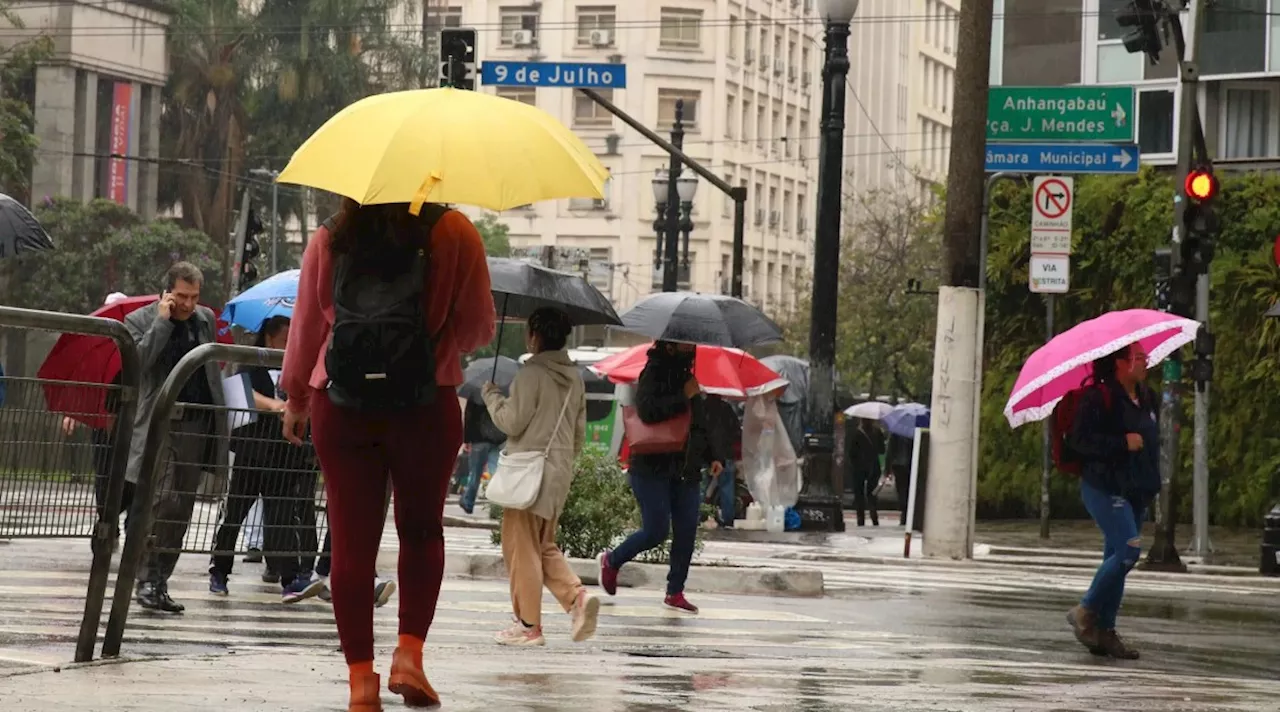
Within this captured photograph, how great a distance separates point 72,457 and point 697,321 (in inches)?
290

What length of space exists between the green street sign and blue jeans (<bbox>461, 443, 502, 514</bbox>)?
10703mm

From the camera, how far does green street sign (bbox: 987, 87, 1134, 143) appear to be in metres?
22.5

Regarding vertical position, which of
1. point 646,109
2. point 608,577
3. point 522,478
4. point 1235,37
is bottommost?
point 608,577

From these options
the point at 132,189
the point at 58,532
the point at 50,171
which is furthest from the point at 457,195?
the point at 132,189

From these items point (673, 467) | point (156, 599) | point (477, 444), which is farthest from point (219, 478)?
point (477, 444)

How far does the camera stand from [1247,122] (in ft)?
128

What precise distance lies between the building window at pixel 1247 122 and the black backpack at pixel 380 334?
3338 centimetres

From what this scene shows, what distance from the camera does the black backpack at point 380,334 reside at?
23.4 feet

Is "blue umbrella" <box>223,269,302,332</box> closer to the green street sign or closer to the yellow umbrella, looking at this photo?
the yellow umbrella

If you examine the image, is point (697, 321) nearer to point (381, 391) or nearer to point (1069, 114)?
point (1069, 114)

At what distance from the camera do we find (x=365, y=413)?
7250 mm

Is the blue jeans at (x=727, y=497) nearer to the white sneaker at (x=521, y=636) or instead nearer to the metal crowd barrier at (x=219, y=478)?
the white sneaker at (x=521, y=636)

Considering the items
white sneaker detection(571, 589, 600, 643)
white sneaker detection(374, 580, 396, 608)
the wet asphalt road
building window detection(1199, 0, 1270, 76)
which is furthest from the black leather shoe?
building window detection(1199, 0, 1270, 76)

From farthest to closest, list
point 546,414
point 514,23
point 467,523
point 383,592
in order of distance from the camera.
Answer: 1. point 514,23
2. point 467,523
3. point 383,592
4. point 546,414
